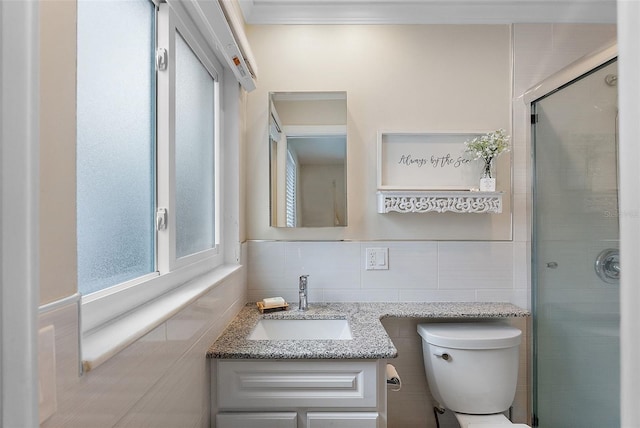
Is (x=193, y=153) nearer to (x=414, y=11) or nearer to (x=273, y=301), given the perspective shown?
(x=273, y=301)

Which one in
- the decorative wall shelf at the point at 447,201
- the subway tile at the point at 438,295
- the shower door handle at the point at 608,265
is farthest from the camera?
the subway tile at the point at 438,295

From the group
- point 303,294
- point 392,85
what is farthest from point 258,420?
point 392,85

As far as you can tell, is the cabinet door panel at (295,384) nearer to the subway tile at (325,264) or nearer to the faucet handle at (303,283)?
the faucet handle at (303,283)

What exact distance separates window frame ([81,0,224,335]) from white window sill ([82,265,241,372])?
0.07 feet

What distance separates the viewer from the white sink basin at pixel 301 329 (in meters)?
1.61

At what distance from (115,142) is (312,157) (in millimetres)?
1036

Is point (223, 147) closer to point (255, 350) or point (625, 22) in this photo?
point (255, 350)

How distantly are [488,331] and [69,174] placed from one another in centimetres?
168

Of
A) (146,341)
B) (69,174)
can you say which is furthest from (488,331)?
(69,174)

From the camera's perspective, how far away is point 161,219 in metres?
1.10

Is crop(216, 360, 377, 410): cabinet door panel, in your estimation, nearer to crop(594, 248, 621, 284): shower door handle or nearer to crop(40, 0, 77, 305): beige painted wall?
crop(40, 0, 77, 305): beige painted wall

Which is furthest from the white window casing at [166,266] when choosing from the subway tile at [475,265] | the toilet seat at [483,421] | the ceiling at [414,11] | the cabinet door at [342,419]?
the toilet seat at [483,421]

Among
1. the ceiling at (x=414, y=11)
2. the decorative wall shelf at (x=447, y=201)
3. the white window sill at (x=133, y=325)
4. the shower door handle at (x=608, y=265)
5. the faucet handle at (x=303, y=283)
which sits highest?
the ceiling at (x=414, y=11)

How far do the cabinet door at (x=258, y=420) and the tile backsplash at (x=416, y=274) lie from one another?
657 mm
